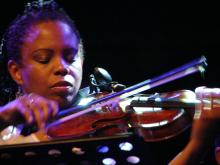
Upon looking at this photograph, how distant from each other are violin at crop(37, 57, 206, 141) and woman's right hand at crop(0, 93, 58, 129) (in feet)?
0.57

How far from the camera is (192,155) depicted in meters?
1.19

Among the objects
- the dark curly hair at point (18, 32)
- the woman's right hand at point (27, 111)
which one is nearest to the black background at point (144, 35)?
the dark curly hair at point (18, 32)

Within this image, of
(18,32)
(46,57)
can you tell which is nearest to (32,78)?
(46,57)

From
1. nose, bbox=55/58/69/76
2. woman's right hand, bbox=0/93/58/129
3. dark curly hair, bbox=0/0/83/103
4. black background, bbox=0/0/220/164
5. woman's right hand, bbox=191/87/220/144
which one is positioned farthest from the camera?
black background, bbox=0/0/220/164

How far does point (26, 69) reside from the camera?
1.39 metres

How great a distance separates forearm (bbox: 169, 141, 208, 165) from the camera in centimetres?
118

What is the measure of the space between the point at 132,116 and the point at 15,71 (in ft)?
1.79

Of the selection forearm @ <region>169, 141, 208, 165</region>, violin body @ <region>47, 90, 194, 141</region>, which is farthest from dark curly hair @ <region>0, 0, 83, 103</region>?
forearm @ <region>169, 141, 208, 165</region>

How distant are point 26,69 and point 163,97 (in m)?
0.56

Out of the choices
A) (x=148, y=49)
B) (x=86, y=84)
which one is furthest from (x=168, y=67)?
(x=86, y=84)

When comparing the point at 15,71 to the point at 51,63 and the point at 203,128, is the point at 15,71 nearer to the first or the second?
the point at 51,63

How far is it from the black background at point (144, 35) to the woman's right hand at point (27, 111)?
43.4 inches

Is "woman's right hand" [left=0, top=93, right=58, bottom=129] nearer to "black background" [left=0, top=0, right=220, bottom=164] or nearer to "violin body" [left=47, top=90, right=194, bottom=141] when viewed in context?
"violin body" [left=47, top=90, right=194, bottom=141]

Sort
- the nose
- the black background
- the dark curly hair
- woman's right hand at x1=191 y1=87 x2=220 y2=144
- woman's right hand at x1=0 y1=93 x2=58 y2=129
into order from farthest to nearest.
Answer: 1. the black background
2. the dark curly hair
3. the nose
4. woman's right hand at x1=191 y1=87 x2=220 y2=144
5. woman's right hand at x1=0 y1=93 x2=58 y2=129
